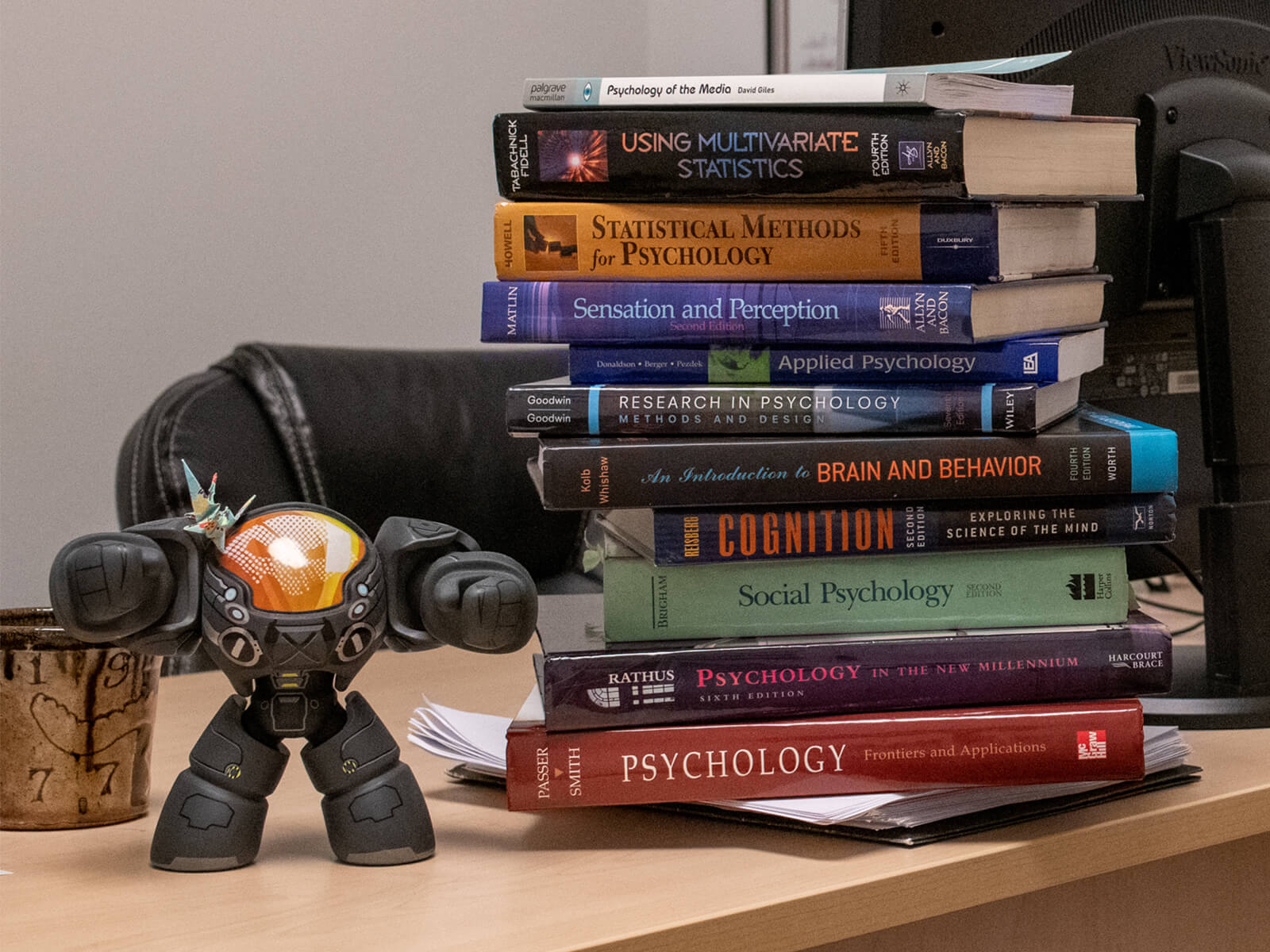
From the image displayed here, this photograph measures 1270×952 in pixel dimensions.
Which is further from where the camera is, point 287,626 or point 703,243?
point 703,243

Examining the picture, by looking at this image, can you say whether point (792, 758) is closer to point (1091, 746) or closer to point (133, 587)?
point (1091, 746)

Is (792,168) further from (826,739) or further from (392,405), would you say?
(392,405)

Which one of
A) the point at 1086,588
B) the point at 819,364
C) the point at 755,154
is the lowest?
the point at 1086,588

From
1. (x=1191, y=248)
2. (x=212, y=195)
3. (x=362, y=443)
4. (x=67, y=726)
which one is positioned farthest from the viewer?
(x=212, y=195)

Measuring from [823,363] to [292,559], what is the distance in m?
0.29

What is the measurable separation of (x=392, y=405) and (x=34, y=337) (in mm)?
657

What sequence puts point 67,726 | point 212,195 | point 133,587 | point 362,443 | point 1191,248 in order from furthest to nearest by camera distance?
point 212,195 → point 362,443 → point 1191,248 → point 67,726 → point 133,587

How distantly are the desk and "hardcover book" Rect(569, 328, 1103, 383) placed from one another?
147 mm

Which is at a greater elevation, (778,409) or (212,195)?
(212,195)

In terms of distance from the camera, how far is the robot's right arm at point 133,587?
487mm

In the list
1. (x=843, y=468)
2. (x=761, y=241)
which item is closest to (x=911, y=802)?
(x=843, y=468)

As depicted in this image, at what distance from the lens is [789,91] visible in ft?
2.12

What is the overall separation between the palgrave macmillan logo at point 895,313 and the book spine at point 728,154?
5cm

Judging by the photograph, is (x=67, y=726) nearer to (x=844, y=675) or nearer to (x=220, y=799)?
(x=220, y=799)
